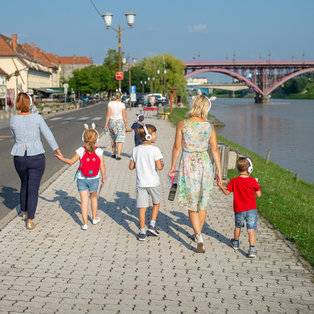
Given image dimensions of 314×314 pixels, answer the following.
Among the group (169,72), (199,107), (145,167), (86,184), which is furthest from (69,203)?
(169,72)

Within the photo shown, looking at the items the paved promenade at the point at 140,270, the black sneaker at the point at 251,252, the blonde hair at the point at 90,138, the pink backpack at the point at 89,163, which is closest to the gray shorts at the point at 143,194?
the paved promenade at the point at 140,270

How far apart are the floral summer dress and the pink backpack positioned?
1320mm

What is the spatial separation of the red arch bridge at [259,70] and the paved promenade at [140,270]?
80118mm

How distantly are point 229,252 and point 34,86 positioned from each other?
290 ft

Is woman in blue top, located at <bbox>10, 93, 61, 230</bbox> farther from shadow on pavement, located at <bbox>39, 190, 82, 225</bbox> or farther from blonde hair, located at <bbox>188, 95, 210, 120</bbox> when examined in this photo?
blonde hair, located at <bbox>188, 95, 210, 120</bbox>

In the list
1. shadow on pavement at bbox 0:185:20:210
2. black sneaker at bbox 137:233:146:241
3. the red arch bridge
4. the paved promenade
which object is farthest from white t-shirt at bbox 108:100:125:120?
the red arch bridge

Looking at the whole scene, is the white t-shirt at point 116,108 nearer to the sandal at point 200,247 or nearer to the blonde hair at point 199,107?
the blonde hair at point 199,107

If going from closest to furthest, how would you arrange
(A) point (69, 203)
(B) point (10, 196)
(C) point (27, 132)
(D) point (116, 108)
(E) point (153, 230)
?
(E) point (153, 230)
(C) point (27, 132)
(A) point (69, 203)
(B) point (10, 196)
(D) point (116, 108)

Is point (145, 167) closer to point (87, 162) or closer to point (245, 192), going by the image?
point (87, 162)

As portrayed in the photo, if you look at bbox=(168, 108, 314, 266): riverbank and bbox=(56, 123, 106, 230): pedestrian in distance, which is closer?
bbox=(168, 108, 314, 266): riverbank

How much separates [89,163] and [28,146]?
817 mm

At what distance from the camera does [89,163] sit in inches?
241

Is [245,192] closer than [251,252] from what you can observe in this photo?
No

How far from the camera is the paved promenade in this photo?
3.93 m
